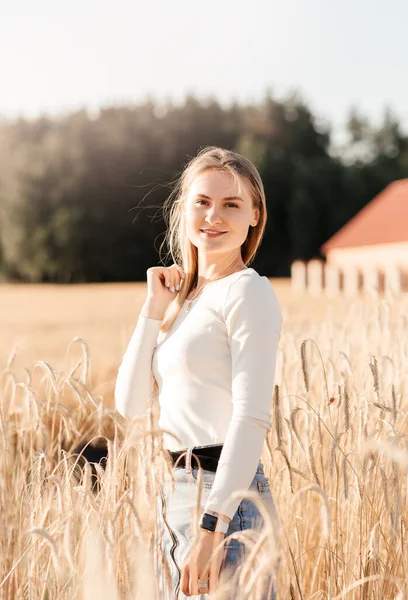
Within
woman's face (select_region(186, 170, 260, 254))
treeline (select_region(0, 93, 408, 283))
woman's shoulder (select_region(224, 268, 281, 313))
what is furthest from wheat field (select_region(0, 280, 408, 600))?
treeline (select_region(0, 93, 408, 283))

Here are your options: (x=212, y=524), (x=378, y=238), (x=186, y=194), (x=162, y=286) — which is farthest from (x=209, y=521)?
(x=378, y=238)

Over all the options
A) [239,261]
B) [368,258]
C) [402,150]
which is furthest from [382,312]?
[402,150]

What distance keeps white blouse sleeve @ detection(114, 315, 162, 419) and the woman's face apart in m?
0.24

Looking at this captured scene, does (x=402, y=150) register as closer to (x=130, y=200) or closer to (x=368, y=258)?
(x=130, y=200)

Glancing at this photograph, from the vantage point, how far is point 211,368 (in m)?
1.56

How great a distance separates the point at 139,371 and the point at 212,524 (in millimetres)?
467

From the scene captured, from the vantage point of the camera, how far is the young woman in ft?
4.74

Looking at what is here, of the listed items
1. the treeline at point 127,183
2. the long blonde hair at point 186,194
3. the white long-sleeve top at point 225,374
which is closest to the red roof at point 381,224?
the treeline at point 127,183

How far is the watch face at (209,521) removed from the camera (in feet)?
4.63

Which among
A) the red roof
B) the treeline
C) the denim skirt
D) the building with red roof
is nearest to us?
the denim skirt

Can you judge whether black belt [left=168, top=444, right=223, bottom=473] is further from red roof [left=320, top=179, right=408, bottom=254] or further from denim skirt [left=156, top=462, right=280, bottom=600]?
red roof [left=320, top=179, right=408, bottom=254]

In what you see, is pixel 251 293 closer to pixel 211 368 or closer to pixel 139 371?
pixel 211 368

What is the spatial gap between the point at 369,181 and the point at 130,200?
11190 millimetres

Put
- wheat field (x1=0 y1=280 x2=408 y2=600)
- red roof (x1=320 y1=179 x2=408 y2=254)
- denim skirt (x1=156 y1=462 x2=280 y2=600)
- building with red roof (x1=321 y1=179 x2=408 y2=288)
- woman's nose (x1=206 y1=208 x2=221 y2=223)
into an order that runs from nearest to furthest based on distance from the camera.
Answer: wheat field (x1=0 y1=280 x2=408 y2=600)
denim skirt (x1=156 y1=462 x2=280 y2=600)
woman's nose (x1=206 y1=208 x2=221 y2=223)
building with red roof (x1=321 y1=179 x2=408 y2=288)
red roof (x1=320 y1=179 x2=408 y2=254)
